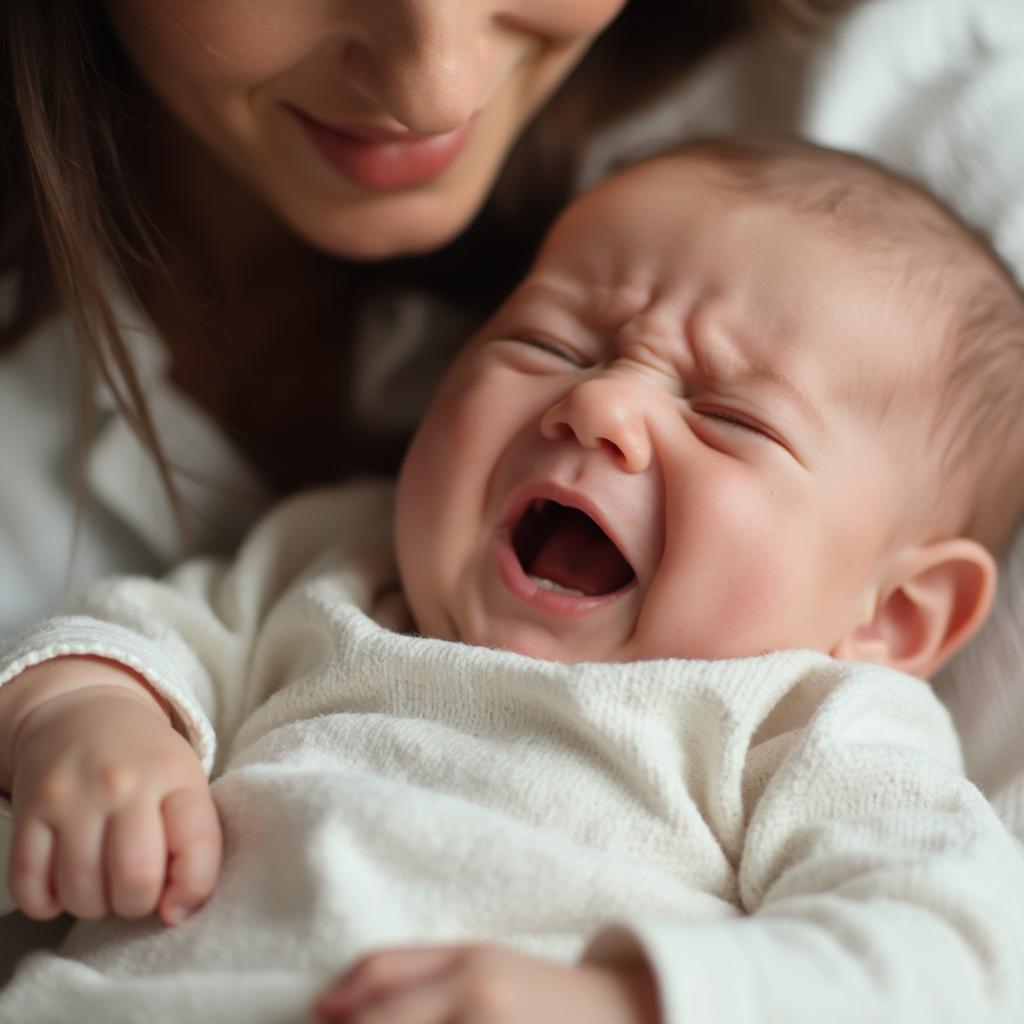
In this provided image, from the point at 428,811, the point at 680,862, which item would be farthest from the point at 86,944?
the point at 680,862

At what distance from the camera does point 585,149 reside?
5.61 feet

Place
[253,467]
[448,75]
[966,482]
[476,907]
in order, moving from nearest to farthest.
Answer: [476,907], [448,75], [966,482], [253,467]

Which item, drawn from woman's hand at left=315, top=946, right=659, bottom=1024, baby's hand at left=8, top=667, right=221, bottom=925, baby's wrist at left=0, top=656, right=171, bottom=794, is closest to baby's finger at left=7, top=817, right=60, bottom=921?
baby's hand at left=8, top=667, right=221, bottom=925

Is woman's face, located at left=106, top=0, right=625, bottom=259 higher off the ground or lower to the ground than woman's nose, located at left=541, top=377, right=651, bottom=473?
higher

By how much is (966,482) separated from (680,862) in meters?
0.46

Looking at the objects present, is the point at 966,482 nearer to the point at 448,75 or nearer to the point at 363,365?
the point at 448,75

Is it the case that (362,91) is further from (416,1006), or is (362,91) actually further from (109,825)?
(416,1006)

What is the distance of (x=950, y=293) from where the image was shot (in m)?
1.22

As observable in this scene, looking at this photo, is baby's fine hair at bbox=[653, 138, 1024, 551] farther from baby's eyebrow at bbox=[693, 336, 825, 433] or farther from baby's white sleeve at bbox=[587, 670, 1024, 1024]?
baby's white sleeve at bbox=[587, 670, 1024, 1024]

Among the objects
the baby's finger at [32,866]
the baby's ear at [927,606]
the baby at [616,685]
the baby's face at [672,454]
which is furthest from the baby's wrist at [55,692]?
the baby's ear at [927,606]

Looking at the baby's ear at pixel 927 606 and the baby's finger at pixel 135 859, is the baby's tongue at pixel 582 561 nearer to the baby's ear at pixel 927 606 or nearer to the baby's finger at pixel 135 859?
the baby's ear at pixel 927 606

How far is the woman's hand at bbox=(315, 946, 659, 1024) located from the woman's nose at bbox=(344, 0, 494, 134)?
26.4 inches

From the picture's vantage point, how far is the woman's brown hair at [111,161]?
1.18m

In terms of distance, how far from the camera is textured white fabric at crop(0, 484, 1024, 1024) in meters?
0.83
